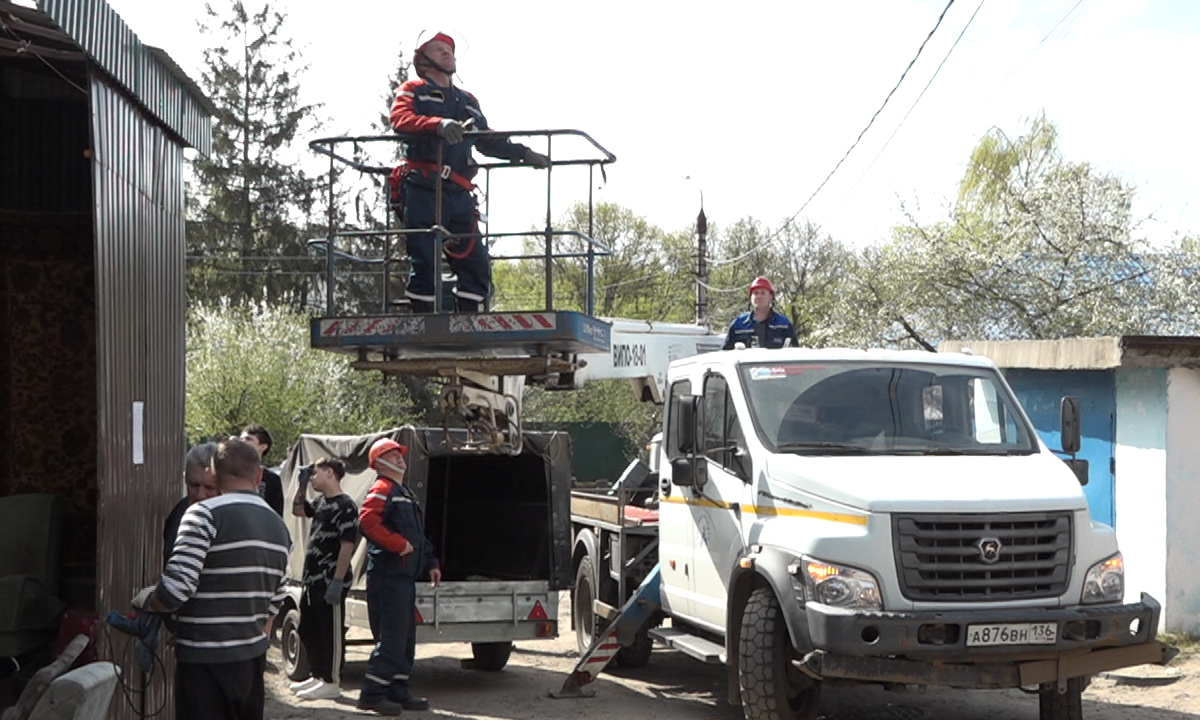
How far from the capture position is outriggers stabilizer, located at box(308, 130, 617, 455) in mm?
8914

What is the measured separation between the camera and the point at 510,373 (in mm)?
9930

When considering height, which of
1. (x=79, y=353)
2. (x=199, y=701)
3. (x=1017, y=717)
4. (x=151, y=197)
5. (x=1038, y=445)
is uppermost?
(x=151, y=197)

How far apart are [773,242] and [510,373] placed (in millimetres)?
40920

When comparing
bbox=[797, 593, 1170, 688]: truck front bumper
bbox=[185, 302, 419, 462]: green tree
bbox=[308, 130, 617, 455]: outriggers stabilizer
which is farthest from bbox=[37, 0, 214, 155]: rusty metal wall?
bbox=[185, 302, 419, 462]: green tree

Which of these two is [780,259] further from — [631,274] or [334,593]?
[334,593]

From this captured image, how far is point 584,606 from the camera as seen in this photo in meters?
13.1

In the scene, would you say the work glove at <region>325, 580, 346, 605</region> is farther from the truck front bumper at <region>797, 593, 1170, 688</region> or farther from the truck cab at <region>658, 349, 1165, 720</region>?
the truck front bumper at <region>797, 593, 1170, 688</region>

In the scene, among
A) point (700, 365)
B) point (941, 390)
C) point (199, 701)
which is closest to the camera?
point (199, 701)

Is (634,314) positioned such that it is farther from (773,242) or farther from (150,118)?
(150,118)

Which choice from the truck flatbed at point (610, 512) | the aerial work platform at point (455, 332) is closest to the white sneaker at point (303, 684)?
the truck flatbed at point (610, 512)

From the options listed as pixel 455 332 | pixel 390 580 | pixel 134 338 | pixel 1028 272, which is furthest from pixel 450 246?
pixel 1028 272

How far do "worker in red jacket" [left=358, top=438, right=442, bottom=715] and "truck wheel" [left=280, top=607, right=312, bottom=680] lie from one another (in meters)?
1.27

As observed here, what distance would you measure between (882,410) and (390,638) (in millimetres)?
3733

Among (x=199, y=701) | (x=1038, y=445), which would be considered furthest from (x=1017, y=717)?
(x=199, y=701)
